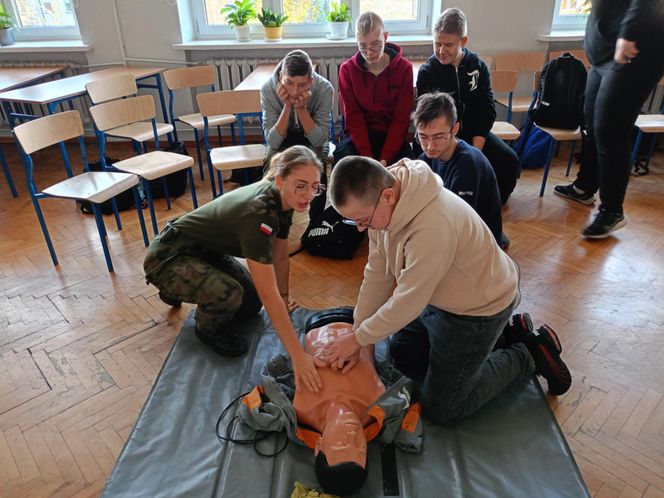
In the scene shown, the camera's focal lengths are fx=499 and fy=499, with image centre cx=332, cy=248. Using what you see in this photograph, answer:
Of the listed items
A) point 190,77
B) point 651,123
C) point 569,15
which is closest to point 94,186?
point 190,77

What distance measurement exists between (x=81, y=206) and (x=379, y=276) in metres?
2.84

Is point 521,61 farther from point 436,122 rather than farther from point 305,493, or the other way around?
point 305,493

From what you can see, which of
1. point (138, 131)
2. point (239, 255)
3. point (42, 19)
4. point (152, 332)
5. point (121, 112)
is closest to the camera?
point (239, 255)

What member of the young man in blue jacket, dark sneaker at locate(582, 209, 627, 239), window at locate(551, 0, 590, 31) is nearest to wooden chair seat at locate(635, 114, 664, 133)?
dark sneaker at locate(582, 209, 627, 239)

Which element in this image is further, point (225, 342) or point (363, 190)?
point (225, 342)

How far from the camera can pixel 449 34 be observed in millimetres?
2791

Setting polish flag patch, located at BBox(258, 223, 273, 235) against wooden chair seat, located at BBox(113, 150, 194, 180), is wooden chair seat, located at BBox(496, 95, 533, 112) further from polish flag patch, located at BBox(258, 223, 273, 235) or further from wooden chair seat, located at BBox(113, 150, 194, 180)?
polish flag patch, located at BBox(258, 223, 273, 235)

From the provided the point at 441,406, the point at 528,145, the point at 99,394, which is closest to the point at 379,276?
the point at 441,406

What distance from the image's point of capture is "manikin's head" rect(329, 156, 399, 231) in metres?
1.33

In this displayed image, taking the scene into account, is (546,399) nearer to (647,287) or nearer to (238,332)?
(647,287)

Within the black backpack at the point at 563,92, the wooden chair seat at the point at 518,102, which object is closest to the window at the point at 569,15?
the wooden chair seat at the point at 518,102

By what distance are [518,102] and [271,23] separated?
7.74 feet

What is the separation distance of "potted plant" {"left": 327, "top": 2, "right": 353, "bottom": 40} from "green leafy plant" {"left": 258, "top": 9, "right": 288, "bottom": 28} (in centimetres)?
47

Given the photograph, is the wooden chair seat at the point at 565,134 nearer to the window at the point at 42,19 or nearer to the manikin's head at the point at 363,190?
the manikin's head at the point at 363,190
